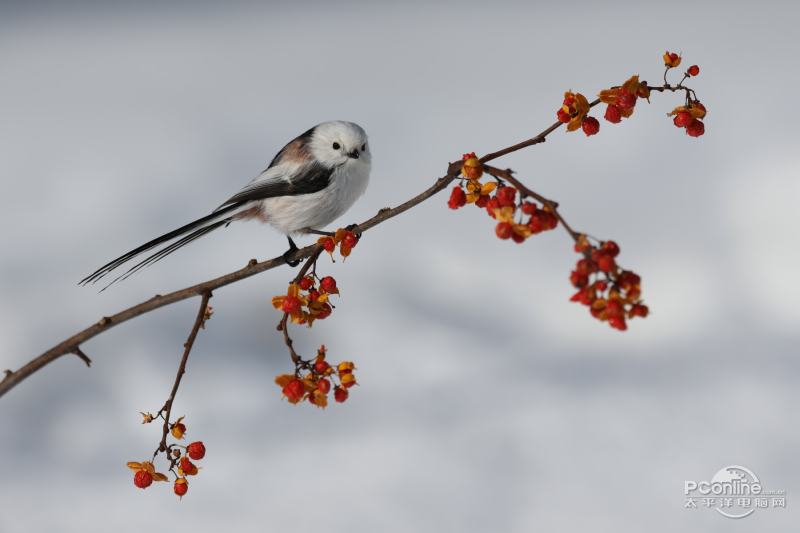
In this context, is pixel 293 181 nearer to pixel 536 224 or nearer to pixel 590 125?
pixel 590 125

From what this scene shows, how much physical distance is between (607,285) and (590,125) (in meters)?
0.32

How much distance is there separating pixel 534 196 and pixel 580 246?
0.27ft

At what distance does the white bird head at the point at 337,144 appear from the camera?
1489 mm

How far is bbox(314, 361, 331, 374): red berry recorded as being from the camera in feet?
3.23

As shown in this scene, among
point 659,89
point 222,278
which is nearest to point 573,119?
point 659,89

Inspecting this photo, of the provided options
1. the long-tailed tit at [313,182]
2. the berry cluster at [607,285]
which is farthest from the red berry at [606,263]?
the long-tailed tit at [313,182]

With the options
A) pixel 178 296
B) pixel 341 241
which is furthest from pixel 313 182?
pixel 178 296

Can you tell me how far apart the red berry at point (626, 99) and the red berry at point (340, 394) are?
516 millimetres

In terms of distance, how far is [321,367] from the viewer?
0.99m

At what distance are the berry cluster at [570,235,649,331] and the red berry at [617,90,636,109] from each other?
0.31m

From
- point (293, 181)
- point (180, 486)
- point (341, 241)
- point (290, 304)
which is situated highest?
point (293, 181)

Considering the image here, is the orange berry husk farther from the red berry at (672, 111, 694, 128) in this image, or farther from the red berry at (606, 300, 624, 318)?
the red berry at (672, 111, 694, 128)

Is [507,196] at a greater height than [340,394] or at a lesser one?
greater

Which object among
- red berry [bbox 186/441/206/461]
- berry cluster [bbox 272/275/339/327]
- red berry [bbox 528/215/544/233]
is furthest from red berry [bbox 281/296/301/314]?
red berry [bbox 528/215/544/233]
